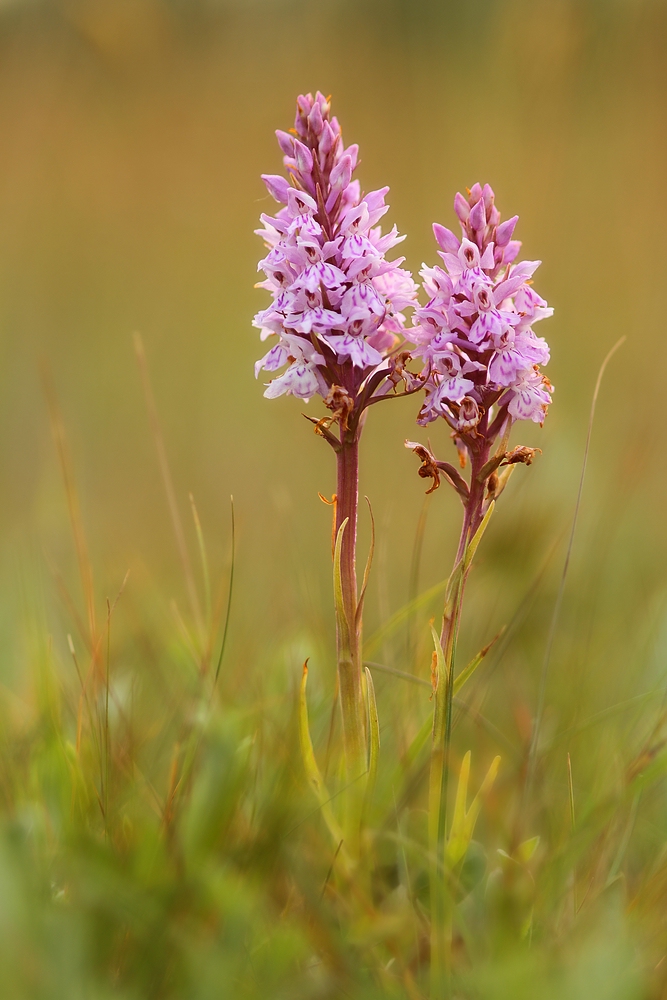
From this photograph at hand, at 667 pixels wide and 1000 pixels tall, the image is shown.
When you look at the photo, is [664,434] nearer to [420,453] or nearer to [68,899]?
[420,453]

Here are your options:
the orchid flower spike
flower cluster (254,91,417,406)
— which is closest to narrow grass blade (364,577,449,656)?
the orchid flower spike

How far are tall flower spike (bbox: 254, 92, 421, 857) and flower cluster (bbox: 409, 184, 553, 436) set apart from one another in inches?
2.7

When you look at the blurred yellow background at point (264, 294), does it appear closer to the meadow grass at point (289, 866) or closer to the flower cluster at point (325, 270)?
the meadow grass at point (289, 866)

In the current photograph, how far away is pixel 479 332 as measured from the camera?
1.32 meters

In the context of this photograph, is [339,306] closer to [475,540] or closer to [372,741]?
[475,540]

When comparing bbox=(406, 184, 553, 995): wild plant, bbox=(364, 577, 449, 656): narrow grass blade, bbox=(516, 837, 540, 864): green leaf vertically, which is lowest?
bbox=(516, 837, 540, 864): green leaf

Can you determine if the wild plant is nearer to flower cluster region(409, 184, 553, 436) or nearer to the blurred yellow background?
flower cluster region(409, 184, 553, 436)

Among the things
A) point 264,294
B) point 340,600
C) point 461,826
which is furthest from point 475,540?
point 264,294

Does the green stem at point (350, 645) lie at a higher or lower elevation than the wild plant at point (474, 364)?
lower

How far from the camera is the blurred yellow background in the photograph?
2.44 metres

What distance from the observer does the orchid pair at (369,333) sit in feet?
4.40

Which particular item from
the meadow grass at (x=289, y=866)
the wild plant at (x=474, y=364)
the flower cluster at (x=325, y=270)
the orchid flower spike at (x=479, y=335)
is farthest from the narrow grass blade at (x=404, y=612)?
the flower cluster at (x=325, y=270)

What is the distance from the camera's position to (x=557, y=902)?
126 cm

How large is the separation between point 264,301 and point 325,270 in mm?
3956
